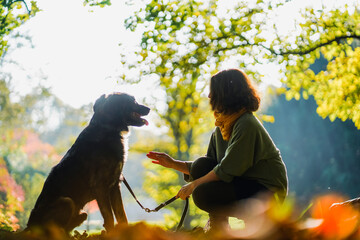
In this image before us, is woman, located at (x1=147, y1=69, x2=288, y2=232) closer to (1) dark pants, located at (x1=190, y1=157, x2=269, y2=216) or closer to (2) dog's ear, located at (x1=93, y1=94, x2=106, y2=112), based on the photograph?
(1) dark pants, located at (x1=190, y1=157, x2=269, y2=216)

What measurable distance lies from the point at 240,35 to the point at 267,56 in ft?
2.00

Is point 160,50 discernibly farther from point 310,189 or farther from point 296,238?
point 310,189

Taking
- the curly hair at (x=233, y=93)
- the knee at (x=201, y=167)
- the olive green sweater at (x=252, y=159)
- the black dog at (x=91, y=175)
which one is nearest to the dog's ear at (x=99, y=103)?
the black dog at (x=91, y=175)

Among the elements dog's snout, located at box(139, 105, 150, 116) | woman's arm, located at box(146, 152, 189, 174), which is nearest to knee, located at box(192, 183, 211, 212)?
woman's arm, located at box(146, 152, 189, 174)

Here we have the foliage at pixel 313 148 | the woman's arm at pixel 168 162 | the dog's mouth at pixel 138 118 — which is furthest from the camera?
the foliage at pixel 313 148

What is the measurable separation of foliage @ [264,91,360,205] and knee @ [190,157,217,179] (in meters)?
21.0

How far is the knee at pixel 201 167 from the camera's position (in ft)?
11.5

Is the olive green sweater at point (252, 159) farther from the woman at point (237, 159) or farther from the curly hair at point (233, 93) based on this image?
the curly hair at point (233, 93)

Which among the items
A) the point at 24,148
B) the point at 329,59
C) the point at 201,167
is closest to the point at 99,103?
the point at 201,167

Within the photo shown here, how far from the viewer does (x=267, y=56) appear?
19.7 feet

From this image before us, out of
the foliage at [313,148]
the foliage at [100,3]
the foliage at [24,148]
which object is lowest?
the foliage at [313,148]

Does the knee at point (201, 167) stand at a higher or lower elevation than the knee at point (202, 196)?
higher

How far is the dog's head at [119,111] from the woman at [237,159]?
128cm

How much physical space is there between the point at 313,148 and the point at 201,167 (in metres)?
25.4
